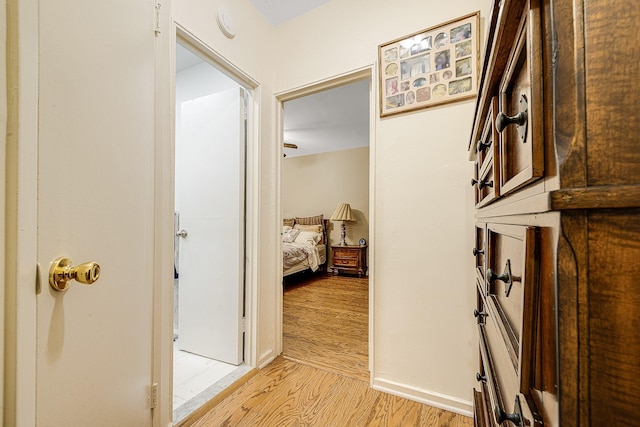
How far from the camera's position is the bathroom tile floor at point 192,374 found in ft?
5.55

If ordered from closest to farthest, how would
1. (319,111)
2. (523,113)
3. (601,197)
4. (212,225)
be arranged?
(601,197)
(523,113)
(212,225)
(319,111)

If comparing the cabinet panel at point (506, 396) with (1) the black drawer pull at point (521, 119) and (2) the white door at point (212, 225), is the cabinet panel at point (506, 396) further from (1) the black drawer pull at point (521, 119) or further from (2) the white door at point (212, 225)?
(2) the white door at point (212, 225)

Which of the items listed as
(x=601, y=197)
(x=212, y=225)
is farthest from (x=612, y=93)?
(x=212, y=225)

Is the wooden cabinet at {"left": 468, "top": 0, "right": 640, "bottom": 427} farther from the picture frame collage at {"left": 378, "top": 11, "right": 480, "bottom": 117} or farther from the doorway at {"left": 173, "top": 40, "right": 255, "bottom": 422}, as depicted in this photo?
the doorway at {"left": 173, "top": 40, "right": 255, "bottom": 422}

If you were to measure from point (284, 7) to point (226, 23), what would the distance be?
21.1 inches

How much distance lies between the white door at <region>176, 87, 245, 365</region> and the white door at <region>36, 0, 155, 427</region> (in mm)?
812

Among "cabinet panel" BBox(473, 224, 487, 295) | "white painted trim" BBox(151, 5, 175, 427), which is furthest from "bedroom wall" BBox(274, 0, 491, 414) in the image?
"white painted trim" BBox(151, 5, 175, 427)

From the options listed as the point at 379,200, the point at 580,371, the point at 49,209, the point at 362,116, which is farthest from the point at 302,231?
the point at 580,371

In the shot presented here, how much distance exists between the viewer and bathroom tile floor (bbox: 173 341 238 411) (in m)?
1.69

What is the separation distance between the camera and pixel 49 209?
0.79 metres

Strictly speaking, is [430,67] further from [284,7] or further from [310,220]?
[310,220]

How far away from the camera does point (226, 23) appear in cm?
170

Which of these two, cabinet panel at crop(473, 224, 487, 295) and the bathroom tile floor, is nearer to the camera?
cabinet panel at crop(473, 224, 487, 295)

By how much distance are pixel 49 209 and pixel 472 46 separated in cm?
201
